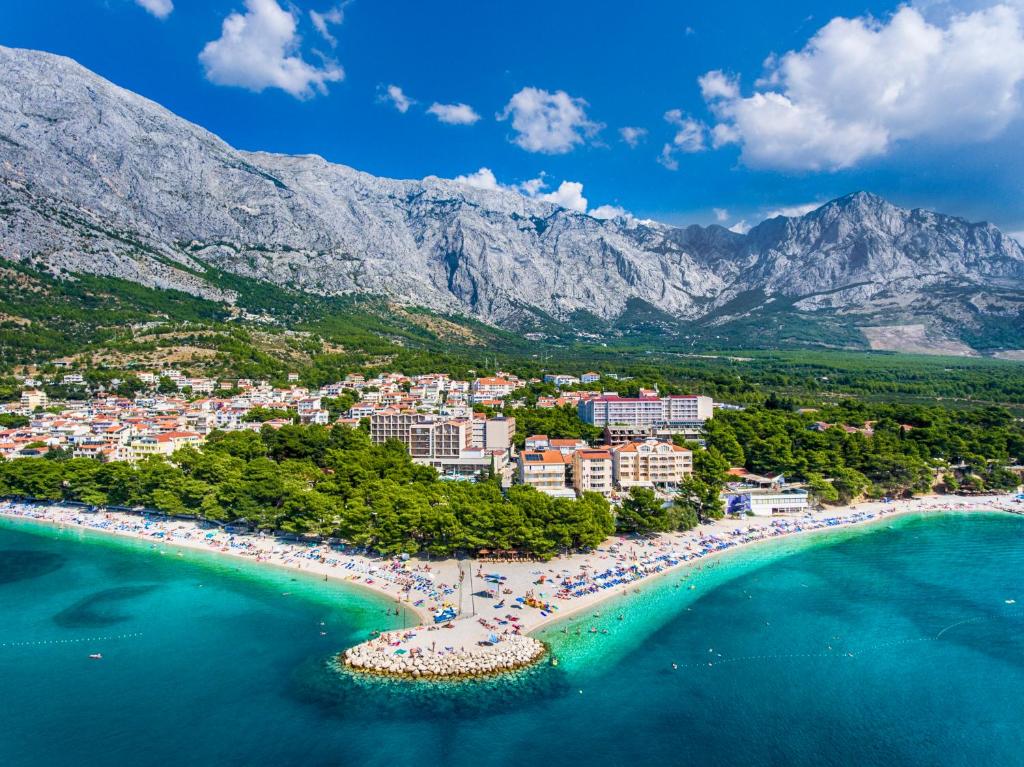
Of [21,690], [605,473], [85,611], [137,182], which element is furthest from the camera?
[137,182]

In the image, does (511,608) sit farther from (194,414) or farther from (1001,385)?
(1001,385)

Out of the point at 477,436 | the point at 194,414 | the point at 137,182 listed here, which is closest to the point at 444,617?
the point at 477,436

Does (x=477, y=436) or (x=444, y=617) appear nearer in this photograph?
(x=444, y=617)

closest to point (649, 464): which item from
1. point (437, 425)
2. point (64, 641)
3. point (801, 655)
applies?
point (437, 425)

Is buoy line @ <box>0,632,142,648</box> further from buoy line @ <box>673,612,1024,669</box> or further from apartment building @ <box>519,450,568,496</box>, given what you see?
apartment building @ <box>519,450,568,496</box>

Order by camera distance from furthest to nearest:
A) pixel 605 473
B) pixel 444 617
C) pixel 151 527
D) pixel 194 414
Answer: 1. pixel 194 414
2. pixel 605 473
3. pixel 151 527
4. pixel 444 617

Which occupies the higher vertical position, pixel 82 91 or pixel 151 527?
pixel 82 91

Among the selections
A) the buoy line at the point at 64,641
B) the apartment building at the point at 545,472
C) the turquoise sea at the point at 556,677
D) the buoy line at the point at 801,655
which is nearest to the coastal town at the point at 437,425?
the apartment building at the point at 545,472

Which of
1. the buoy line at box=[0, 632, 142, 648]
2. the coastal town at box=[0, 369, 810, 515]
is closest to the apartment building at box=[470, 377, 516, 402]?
the coastal town at box=[0, 369, 810, 515]
